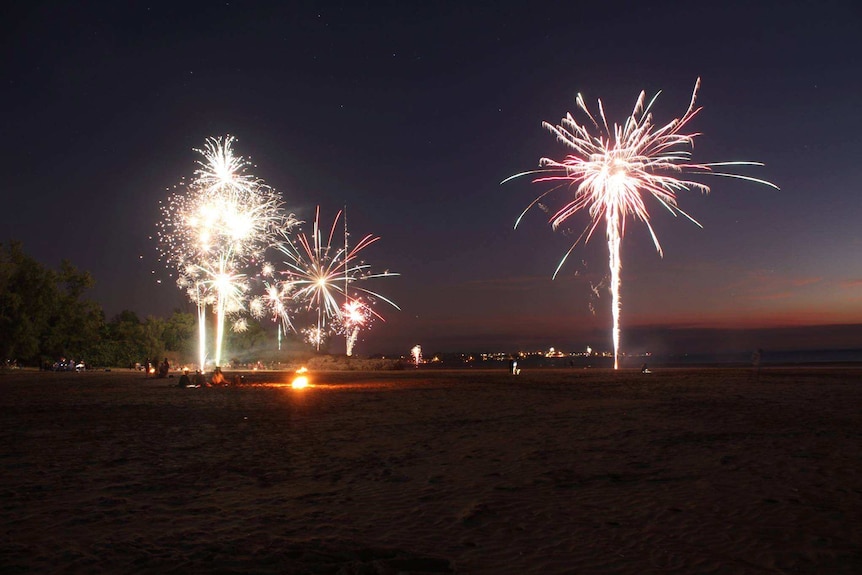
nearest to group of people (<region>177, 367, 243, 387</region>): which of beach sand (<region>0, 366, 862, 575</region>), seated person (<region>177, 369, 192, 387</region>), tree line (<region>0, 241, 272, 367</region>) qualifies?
seated person (<region>177, 369, 192, 387</region>)

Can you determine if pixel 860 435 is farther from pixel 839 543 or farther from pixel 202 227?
pixel 202 227

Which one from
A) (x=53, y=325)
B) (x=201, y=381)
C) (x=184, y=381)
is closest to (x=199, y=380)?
(x=201, y=381)

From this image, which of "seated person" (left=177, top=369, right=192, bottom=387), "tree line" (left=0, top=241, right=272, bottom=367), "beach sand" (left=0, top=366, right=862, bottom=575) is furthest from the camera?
"tree line" (left=0, top=241, right=272, bottom=367)

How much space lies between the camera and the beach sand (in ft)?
19.2

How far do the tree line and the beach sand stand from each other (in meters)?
49.8

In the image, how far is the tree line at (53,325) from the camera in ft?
188

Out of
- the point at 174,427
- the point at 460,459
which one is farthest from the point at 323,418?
the point at 460,459

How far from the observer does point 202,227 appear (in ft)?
122

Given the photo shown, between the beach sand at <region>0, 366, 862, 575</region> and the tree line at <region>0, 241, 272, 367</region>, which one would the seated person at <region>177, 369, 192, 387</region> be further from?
the tree line at <region>0, 241, 272, 367</region>

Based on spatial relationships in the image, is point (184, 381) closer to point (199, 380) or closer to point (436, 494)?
point (199, 380)

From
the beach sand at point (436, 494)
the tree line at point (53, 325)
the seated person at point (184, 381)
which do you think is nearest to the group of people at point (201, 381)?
the seated person at point (184, 381)

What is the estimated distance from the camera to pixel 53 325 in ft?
207

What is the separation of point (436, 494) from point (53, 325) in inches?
2649

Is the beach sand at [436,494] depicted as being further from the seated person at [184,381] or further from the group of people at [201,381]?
the group of people at [201,381]
